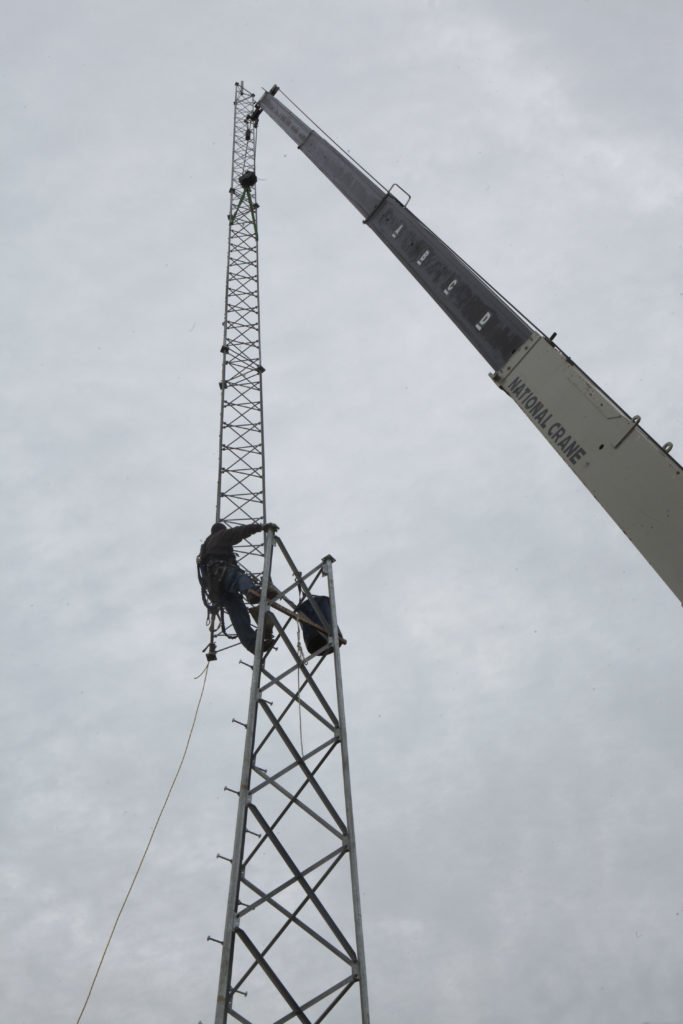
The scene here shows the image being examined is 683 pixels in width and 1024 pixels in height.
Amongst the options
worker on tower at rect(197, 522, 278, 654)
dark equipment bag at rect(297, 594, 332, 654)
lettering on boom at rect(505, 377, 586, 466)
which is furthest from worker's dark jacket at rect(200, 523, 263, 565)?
lettering on boom at rect(505, 377, 586, 466)

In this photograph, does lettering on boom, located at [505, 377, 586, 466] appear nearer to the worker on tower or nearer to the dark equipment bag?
the dark equipment bag

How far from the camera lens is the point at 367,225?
17391mm

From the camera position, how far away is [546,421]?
1222 cm

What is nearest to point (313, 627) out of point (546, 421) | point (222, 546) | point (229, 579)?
point (229, 579)

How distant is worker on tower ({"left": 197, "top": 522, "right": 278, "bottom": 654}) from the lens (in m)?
17.7

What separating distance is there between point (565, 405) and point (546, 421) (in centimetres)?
36

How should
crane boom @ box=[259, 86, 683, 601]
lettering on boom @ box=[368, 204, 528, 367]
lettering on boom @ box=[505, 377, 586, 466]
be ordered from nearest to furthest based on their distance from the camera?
crane boom @ box=[259, 86, 683, 601]
lettering on boom @ box=[505, 377, 586, 466]
lettering on boom @ box=[368, 204, 528, 367]

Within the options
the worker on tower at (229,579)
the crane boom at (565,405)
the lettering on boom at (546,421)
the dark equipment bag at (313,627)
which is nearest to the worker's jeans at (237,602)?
the worker on tower at (229,579)

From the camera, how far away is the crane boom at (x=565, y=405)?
10.4 meters

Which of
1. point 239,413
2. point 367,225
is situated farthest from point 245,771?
point 239,413

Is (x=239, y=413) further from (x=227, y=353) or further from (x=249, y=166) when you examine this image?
(x=249, y=166)

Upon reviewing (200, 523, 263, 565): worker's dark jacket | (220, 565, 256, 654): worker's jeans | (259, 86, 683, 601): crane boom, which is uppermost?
(200, 523, 263, 565): worker's dark jacket

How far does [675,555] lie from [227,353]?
18979 mm

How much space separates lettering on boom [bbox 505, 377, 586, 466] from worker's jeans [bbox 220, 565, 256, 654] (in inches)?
288
